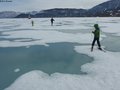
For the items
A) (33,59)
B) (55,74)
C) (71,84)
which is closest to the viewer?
(71,84)

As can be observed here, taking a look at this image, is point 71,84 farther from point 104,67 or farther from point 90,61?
point 90,61

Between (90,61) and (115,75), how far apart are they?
2319 mm

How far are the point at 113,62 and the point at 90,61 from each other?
0.93m

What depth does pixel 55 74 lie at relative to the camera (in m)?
7.43

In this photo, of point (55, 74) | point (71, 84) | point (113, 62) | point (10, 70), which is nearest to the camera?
point (71, 84)

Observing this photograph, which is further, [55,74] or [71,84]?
[55,74]

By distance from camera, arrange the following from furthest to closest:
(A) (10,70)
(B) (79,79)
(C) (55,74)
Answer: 1. (A) (10,70)
2. (C) (55,74)
3. (B) (79,79)

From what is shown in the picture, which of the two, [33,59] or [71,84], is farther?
[33,59]

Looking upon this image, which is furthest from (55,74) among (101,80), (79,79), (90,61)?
(90,61)

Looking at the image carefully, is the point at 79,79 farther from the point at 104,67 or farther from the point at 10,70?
the point at 10,70

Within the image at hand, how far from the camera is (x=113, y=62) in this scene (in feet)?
29.6

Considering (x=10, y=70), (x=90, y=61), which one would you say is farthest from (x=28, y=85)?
(x=90, y=61)

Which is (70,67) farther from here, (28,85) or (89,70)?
(28,85)

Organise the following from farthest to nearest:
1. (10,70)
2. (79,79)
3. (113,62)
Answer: (113,62), (10,70), (79,79)
